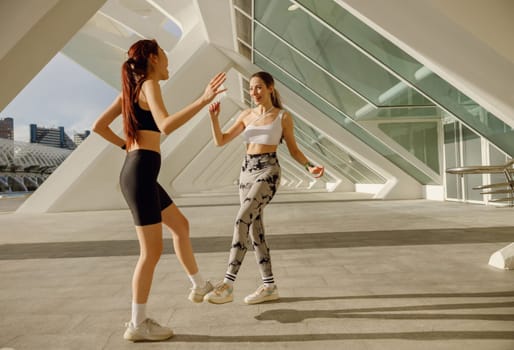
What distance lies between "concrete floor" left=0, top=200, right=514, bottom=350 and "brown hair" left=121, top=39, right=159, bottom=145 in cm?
129

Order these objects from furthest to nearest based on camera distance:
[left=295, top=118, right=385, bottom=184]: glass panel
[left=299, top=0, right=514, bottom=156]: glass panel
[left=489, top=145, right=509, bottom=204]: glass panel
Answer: [left=295, top=118, right=385, bottom=184]: glass panel → [left=489, top=145, right=509, bottom=204]: glass panel → [left=299, top=0, right=514, bottom=156]: glass panel

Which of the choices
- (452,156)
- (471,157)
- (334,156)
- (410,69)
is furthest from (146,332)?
(334,156)

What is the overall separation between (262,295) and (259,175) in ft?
2.99

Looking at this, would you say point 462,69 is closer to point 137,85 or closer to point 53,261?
point 137,85

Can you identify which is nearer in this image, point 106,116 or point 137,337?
point 137,337

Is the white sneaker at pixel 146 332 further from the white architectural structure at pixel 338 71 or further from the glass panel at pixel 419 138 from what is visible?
the glass panel at pixel 419 138

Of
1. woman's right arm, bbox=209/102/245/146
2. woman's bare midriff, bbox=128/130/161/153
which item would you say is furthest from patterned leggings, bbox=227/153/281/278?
woman's bare midriff, bbox=128/130/161/153

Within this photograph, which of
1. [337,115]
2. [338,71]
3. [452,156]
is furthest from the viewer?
[337,115]

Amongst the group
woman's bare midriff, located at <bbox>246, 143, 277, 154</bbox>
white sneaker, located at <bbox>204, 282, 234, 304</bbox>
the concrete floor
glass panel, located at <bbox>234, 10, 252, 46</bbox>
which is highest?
glass panel, located at <bbox>234, 10, 252, 46</bbox>

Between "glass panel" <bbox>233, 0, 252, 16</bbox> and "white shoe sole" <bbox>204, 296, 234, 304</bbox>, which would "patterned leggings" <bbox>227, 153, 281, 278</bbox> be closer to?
"white shoe sole" <bbox>204, 296, 234, 304</bbox>

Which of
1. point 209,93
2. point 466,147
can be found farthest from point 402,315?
point 466,147

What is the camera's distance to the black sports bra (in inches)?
113

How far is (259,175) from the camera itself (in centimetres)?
365

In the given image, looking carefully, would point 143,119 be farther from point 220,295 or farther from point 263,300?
point 263,300
